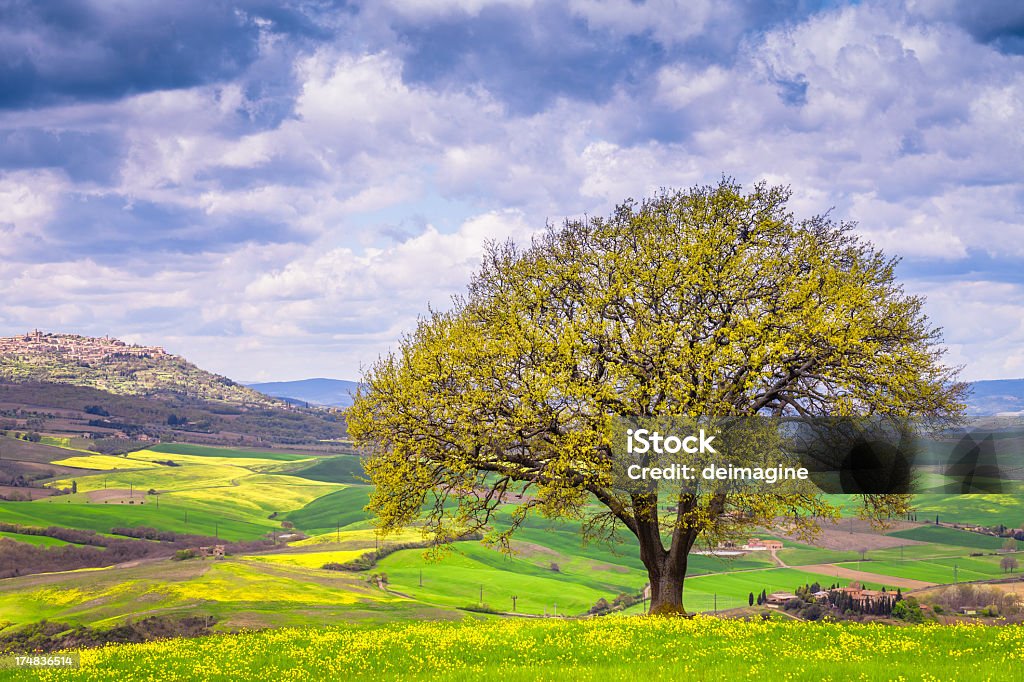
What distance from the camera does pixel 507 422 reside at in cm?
3356

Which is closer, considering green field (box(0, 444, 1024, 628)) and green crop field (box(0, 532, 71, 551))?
green field (box(0, 444, 1024, 628))

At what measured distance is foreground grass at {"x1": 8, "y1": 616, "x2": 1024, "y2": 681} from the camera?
2083 centimetres

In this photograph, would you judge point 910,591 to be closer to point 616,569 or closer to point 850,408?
point 616,569

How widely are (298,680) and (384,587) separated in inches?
5161

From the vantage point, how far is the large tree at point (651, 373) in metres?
32.0

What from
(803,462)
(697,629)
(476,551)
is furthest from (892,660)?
(476,551)

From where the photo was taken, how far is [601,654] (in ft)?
78.3

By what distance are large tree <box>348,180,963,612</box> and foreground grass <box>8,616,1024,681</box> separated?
569cm

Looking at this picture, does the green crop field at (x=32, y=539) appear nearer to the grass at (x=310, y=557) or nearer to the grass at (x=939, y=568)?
the grass at (x=310, y=557)

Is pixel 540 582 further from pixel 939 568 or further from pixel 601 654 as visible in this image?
pixel 601 654

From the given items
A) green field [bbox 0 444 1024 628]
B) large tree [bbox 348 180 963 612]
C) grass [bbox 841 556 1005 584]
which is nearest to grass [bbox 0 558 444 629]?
green field [bbox 0 444 1024 628]

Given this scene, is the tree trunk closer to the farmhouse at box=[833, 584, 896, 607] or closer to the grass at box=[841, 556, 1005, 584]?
the farmhouse at box=[833, 584, 896, 607]

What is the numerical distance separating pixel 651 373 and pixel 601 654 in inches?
500

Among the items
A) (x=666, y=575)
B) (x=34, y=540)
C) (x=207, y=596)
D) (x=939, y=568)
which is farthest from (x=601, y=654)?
(x=34, y=540)
